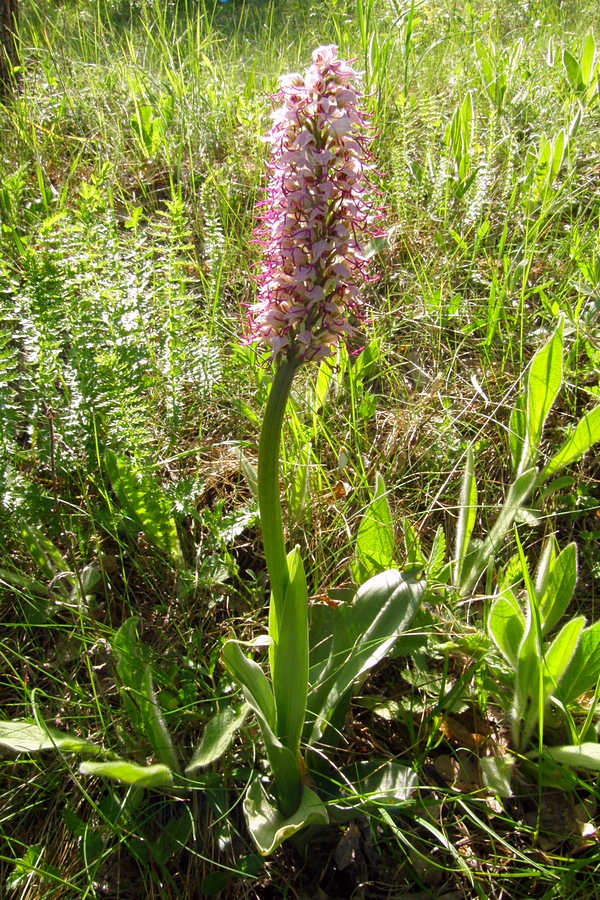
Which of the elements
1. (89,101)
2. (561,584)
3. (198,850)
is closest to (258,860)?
(198,850)

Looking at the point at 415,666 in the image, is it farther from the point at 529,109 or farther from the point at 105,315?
the point at 529,109

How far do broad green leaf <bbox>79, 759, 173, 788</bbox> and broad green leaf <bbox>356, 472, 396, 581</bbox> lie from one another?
0.71 meters

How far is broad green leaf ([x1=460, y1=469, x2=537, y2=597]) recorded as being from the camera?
79.9 inches

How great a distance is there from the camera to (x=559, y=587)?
5.77ft

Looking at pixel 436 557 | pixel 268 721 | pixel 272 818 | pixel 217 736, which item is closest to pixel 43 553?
pixel 217 736

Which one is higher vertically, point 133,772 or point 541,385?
point 541,385

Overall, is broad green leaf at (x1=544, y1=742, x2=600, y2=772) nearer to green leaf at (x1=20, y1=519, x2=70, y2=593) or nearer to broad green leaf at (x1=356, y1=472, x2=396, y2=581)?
broad green leaf at (x1=356, y1=472, x2=396, y2=581)

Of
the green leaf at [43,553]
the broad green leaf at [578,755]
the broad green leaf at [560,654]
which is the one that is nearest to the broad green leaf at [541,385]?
the broad green leaf at [560,654]

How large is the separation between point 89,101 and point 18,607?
10.0 feet

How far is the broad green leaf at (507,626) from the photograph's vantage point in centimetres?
169

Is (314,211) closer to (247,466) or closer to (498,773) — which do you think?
(247,466)

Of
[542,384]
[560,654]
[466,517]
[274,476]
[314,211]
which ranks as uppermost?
[314,211]

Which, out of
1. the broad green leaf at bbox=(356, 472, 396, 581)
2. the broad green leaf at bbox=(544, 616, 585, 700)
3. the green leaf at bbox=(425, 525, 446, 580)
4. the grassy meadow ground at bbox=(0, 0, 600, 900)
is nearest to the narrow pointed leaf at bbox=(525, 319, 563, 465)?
the grassy meadow ground at bbox=(0, 0, 600, 900)

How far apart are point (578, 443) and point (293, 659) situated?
1125 mm
